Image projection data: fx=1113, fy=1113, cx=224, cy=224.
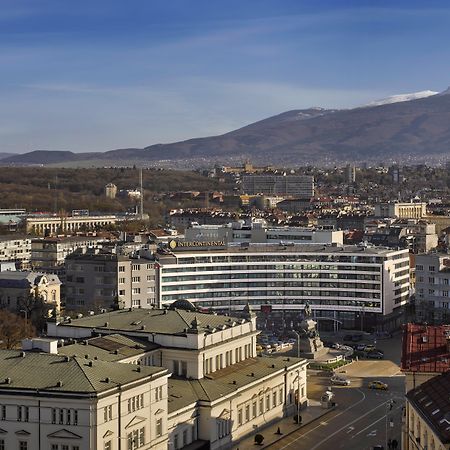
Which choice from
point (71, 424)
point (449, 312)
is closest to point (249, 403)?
point (71, 424)

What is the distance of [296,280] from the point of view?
90875 millimetres

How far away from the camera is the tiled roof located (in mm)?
34094

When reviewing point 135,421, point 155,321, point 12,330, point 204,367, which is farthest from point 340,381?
point 135,421

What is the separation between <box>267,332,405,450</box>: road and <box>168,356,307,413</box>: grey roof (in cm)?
330

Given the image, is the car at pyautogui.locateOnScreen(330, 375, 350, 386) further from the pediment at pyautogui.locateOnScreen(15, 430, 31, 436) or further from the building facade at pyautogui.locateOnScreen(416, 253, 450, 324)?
the pediment at pyautogui.locateOnScreen(15, 430, 31, 436)

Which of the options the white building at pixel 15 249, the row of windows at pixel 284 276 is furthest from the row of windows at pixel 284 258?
the white building at pixel 15 249

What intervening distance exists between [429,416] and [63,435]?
13050 millimetres

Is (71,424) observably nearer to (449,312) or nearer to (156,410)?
(156,410)

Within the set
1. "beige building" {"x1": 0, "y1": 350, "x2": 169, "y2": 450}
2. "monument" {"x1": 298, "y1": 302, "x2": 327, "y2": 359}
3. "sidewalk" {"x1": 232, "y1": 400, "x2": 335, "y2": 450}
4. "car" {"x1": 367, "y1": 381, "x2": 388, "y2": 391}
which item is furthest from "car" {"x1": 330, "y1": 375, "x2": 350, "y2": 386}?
"beige building" {"x1": 0, "y1": 350, "x2": 169, "y2": 450}

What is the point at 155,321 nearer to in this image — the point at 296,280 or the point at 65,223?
the point at 296,280

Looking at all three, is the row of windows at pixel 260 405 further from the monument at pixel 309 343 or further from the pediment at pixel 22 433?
the monument at pixel 309 343

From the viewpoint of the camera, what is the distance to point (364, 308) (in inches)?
3519

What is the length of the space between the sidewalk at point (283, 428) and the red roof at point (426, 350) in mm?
7592

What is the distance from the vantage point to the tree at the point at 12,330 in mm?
68562
